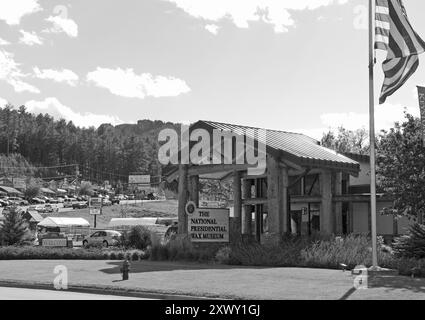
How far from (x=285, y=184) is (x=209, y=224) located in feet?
12.5

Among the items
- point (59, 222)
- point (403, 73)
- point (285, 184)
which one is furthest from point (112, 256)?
point (59, 222)

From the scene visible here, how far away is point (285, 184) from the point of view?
24.1 metres

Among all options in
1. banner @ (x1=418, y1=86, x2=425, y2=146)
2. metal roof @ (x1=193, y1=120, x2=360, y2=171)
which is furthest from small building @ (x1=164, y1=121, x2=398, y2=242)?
banner @ (x1=418, y1=86, x2=425, y2=146)

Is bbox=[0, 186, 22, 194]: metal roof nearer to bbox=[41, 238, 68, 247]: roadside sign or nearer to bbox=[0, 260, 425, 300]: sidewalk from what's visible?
bbox=[41, 238, 68, 247]: roadside sign

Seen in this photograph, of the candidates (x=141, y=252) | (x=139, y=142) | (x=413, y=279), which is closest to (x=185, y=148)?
(x=141, y=252)

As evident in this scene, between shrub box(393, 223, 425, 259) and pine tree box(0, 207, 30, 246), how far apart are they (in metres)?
21.7

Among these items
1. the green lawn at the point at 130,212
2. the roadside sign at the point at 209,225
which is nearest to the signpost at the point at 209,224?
the roadside sign at the point at 209,225

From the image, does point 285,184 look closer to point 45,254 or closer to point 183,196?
point 183,196

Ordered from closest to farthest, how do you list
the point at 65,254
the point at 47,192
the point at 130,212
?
the point at 65,254
the point at 130,212
the point at 47,192

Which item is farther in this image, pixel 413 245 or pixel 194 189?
pixel 194 189

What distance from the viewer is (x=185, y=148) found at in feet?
91.7

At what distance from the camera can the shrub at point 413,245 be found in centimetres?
1886
